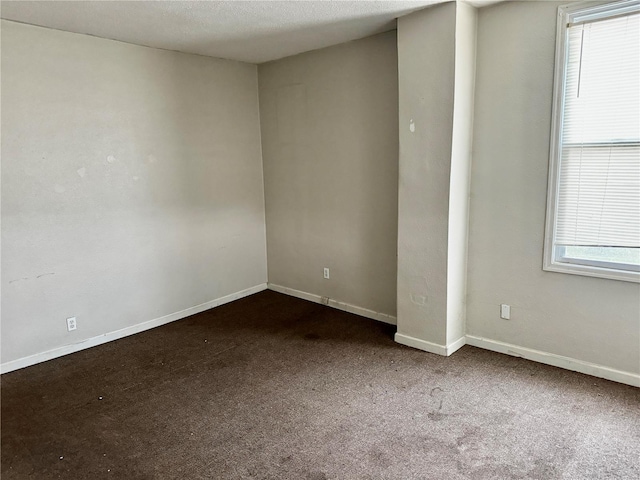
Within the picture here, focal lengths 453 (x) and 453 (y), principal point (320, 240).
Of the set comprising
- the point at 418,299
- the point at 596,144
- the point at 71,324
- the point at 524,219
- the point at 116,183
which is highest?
the point at 596,144

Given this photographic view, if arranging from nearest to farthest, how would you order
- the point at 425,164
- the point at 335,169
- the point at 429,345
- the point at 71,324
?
the point at 425,164 < the point at 429,345 < the point at 71,324 < the point at 335,169

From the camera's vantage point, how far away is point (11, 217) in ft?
10.6

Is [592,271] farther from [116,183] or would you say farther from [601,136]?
[116,183]

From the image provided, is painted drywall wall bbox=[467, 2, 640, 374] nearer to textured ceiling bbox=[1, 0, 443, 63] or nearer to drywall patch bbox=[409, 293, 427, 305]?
drywall patch bbox=[409, 293, 427, 305]

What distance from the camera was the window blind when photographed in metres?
2.72

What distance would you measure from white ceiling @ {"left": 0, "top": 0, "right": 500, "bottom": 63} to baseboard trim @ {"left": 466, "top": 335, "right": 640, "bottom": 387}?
248 centimetres

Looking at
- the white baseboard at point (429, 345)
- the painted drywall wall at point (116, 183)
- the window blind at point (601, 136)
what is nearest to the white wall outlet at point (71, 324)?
the painted drywall wall at point (116, 183)

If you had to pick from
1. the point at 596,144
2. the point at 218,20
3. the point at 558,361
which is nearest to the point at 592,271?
the point at 558,361

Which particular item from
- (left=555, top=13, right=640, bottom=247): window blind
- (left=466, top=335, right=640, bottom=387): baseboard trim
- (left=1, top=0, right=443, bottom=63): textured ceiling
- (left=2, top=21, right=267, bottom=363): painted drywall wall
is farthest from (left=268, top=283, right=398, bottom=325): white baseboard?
(left=1, top=0, right=443, bottom=63): textured ceiling

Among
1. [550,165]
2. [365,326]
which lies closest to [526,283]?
[550,165]

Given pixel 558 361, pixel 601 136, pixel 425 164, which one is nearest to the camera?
pixel 601 136

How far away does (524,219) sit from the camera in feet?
10.4

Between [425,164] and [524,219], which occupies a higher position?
[425,164]

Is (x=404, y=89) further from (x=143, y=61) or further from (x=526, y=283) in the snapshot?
(x=143, y=61)
